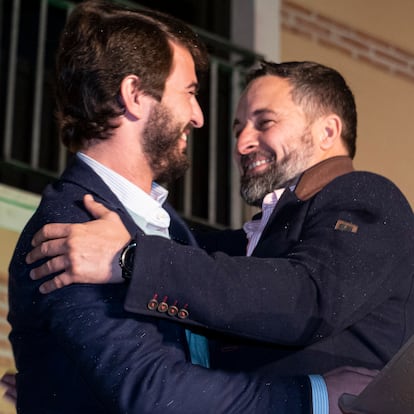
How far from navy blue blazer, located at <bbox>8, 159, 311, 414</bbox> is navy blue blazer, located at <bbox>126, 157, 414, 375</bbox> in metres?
0.09

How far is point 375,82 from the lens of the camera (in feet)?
25.9

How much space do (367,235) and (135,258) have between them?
630mm

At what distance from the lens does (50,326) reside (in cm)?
289

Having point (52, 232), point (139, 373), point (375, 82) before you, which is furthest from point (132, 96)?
point (375, 82)

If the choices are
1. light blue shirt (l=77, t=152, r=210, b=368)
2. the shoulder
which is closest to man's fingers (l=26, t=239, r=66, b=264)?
light blue shirt (l=77, t=152, r=210, b=368)

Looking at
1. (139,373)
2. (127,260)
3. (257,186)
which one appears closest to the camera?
(139,373)

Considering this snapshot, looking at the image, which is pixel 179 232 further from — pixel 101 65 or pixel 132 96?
pixel 101 65

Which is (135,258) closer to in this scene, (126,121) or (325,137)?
(126,121)

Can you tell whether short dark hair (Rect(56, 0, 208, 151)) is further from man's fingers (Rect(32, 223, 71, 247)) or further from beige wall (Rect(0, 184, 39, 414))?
beige wall (Rect(0, 184, 39, 414))

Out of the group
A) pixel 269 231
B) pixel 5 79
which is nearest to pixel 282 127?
pixel 269 231

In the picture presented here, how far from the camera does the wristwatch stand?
2854 mm

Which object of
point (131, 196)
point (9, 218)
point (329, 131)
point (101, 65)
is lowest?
point (9, 218)

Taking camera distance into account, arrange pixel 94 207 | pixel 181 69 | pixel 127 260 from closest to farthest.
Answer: pixel 127 260 → pixel 94 207 → pixel 181 69

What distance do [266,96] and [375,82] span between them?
12.5ft
